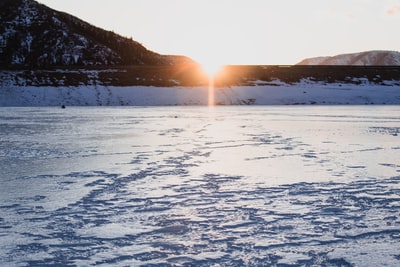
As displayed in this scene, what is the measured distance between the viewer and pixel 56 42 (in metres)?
86.6

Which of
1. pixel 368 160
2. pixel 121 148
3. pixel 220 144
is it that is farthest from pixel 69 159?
pixel 368 160

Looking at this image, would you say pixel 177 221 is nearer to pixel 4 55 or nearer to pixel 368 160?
pixel 368 160

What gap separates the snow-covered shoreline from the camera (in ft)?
144

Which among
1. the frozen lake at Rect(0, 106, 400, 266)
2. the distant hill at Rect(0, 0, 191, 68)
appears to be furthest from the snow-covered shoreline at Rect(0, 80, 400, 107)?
the distant hill at Rect(0, 0, 191, 68)

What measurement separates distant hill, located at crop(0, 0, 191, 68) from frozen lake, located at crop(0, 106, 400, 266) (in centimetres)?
7525

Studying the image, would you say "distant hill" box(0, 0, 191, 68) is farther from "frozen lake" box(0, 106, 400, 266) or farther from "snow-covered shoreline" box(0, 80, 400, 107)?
"frozen lake" box(0, 106, 400, 266)

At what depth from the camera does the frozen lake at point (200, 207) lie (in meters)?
3.70

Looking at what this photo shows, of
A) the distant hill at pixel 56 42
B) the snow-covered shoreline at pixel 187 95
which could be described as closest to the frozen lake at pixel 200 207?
the snow-covered shoreline at pixel 187 95

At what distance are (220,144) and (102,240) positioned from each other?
7515 mm

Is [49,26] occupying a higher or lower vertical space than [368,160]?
higher

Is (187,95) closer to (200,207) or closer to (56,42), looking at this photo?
(200,207)

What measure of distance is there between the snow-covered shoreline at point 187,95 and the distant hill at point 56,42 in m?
35.4

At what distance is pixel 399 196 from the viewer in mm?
5660

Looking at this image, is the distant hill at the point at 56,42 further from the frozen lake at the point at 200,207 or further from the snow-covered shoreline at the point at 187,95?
the frozen lake at the point at 200,207
